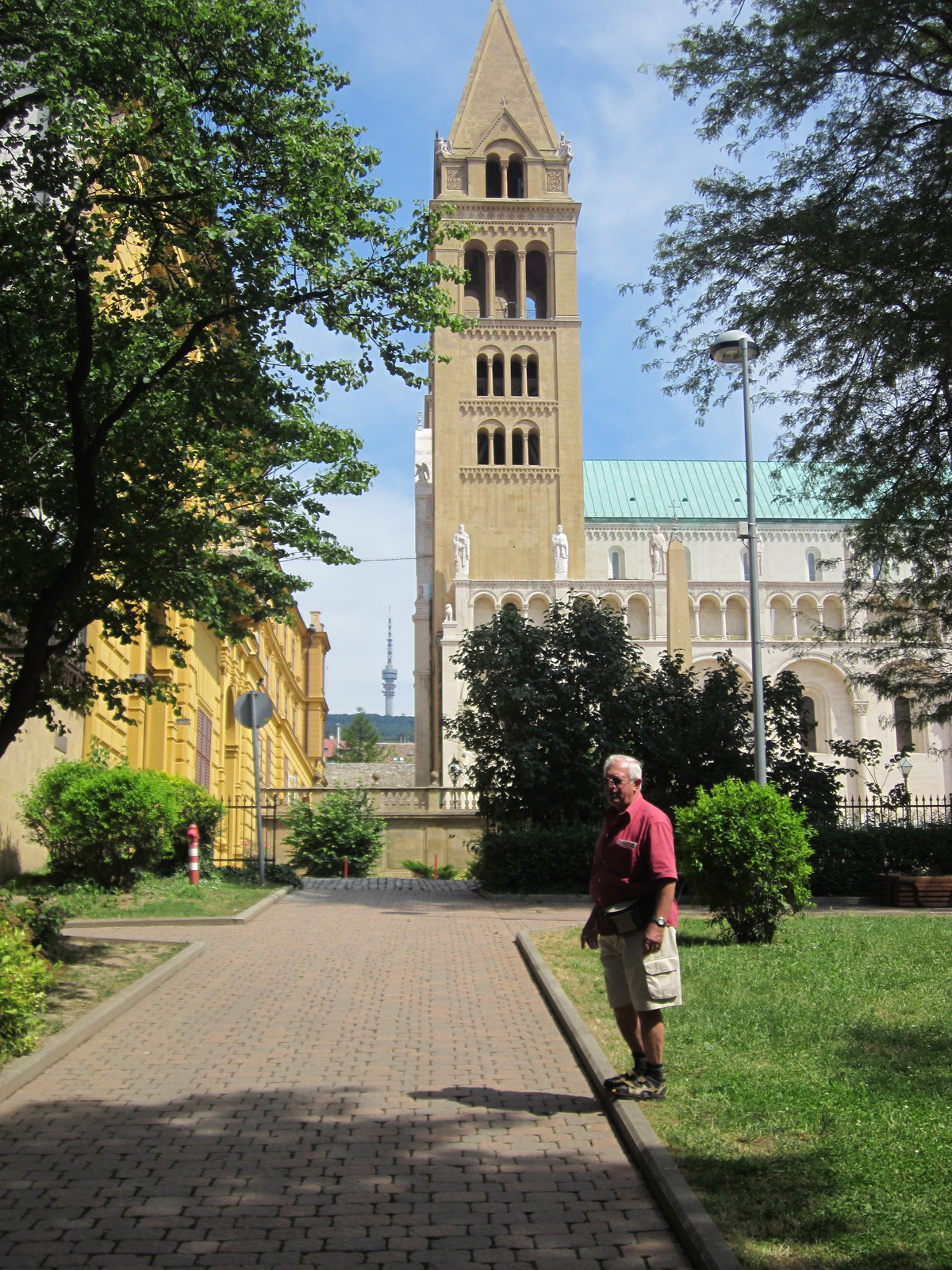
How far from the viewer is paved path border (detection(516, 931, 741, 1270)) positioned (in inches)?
177

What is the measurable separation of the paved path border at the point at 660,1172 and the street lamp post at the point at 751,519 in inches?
401

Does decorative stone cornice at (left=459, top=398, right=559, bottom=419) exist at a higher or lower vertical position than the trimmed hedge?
higher

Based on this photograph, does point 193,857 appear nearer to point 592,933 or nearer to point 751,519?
point 751,519

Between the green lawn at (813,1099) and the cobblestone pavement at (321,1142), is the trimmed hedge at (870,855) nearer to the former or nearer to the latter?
the green lawn at (813,1099)

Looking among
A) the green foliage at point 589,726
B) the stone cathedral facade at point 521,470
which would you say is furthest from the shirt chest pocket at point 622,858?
the stone cathedral facade at point 521,470

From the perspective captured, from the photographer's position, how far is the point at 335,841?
26.2m

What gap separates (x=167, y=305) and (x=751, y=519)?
38.9ft

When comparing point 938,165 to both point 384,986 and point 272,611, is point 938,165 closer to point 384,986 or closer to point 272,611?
point 272,611

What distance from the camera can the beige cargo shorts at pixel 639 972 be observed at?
6.36 m

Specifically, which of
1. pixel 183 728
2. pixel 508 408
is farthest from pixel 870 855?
pixel 508 408

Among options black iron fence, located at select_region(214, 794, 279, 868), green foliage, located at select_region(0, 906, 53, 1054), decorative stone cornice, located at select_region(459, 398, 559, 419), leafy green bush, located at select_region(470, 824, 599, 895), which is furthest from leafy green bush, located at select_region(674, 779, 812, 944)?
decorative stone cornice, located at select_region(459, 398, 559, 419)

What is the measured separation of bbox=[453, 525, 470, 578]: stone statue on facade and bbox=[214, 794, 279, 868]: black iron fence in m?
29.9

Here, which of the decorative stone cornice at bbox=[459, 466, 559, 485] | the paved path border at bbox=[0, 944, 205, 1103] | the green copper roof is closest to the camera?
the paved path border at bbox=[0, 944, 205, 1103]

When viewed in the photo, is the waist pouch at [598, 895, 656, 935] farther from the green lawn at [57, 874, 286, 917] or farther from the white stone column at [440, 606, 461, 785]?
the white stone column at [440, 606, 461, 785]
